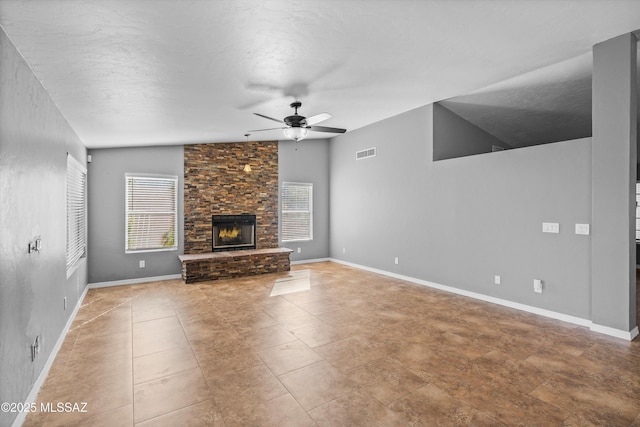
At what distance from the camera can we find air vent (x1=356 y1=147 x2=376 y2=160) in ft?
22.4

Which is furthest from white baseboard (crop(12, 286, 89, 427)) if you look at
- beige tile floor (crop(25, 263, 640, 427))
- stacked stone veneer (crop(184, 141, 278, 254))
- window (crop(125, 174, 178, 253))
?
stacked stone veneer (crop(184, 141, 278, 254))

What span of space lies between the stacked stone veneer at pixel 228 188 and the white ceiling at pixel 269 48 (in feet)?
7.22

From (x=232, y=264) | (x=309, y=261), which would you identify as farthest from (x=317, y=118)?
(x=309, y=261)

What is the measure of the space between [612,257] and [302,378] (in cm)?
349

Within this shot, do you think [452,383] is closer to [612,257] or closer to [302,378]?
[302,378]

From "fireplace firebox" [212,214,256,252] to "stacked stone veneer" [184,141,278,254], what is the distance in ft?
0.37

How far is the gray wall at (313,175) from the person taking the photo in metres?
7.83

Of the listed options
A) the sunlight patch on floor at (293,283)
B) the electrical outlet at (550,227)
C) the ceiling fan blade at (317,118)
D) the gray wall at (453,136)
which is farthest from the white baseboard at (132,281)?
the electrical outlet at (550,227)

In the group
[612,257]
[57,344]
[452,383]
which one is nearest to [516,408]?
[452,383]

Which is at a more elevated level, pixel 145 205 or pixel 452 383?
pixel 145 205

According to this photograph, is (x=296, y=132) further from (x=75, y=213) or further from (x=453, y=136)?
(x=75, y=213)

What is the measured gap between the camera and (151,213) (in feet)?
20.5

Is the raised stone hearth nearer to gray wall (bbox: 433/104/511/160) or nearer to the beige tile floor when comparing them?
the beige tile floor

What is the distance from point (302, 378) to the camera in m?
2.58
